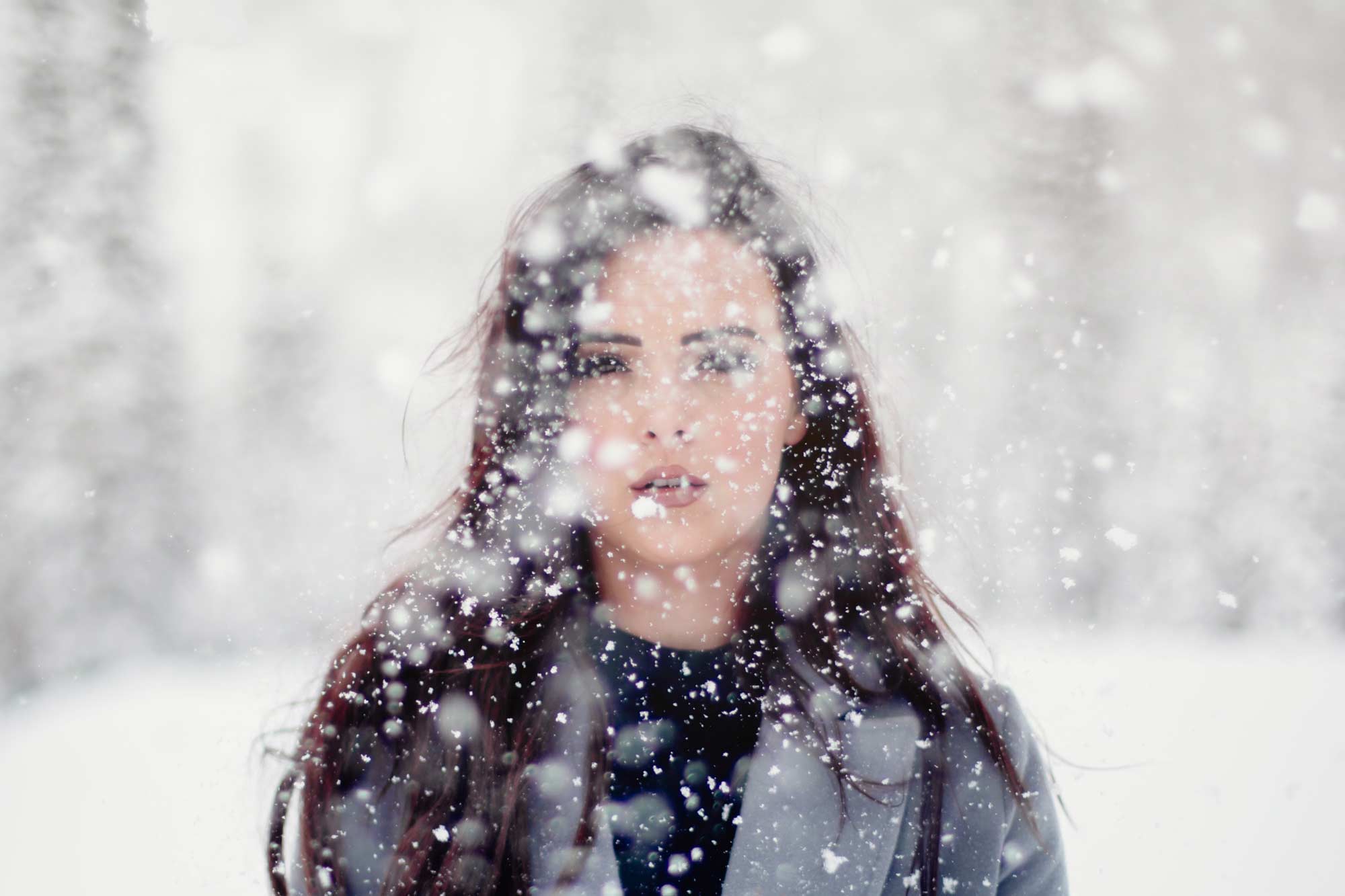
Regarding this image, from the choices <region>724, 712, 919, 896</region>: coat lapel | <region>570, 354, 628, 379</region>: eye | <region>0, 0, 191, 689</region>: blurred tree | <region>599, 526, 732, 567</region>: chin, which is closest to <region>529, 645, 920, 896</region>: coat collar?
<region>724, 712, 919, 896</region>: coat lapel

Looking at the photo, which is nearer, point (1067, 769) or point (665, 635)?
point (665, 635)

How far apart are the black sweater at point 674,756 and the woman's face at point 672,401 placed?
13cm

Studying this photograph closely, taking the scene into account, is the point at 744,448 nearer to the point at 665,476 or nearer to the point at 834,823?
the point at 665,476

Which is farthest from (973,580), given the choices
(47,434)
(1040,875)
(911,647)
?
(47,434)

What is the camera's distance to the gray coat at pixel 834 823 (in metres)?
0.70

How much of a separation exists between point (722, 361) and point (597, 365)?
0.12 metres

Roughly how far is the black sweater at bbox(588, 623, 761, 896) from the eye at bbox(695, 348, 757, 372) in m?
0.29

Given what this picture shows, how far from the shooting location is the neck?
74cm

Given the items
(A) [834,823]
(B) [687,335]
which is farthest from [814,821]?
(B) [687,335]

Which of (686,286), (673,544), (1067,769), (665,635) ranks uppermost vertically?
(686,286)

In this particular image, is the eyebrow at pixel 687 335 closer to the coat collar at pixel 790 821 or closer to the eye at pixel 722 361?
the eye at pixel 722 361

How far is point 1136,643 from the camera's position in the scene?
1290 mm

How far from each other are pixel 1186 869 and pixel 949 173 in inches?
44.4

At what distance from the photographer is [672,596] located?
0.74m
